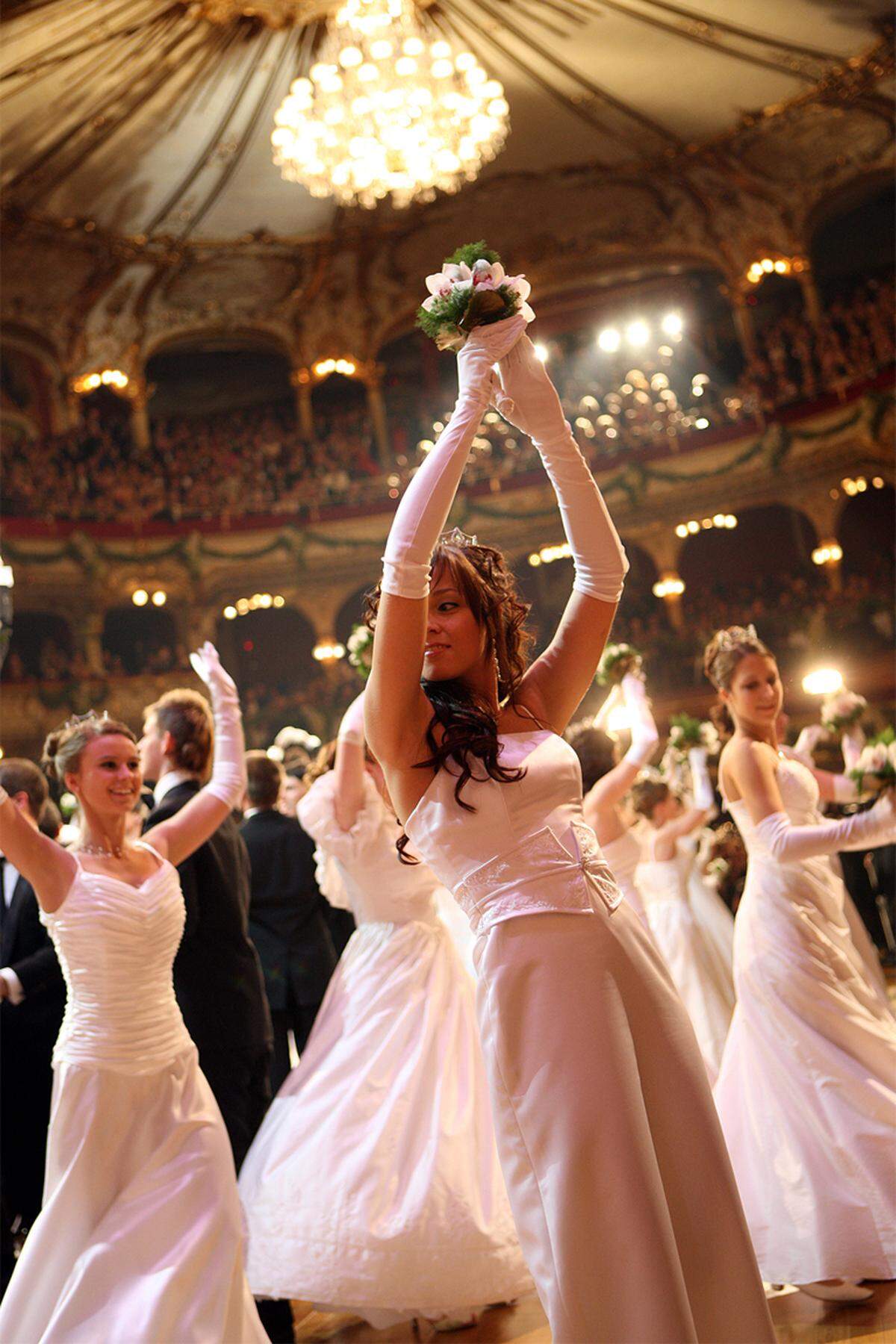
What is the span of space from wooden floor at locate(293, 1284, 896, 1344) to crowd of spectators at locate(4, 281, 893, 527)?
47.4ft

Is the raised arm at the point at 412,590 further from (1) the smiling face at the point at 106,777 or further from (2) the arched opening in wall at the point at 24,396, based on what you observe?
(2) the arched opening in wall at the point at 24,396

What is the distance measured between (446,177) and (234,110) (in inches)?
181

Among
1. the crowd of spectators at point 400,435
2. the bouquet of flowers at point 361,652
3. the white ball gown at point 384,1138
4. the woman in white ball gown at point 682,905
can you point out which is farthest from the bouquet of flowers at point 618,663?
the crowd of spectators at point 400,435

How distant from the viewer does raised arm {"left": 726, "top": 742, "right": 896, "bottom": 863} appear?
11.0 feet

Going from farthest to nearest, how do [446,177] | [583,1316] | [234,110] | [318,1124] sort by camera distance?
[234,110] → [446,177] → [318,1124] → [583,1316]

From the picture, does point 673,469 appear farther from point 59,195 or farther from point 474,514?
point 59,195

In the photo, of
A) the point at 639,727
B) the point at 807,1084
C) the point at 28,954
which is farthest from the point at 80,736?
the point at 807,1084

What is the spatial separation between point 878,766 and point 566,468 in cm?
180

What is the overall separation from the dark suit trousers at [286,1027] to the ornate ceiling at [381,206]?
416 inches

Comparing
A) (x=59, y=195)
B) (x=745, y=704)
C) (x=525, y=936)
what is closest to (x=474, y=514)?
(x=59, y=195)

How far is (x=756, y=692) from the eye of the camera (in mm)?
3820

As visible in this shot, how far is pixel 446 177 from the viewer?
10.9m

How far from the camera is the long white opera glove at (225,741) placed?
3.38m

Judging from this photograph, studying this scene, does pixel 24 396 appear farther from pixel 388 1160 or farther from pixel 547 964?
pixel 547 964
